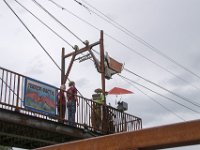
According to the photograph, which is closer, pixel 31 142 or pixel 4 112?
pixel 4 112

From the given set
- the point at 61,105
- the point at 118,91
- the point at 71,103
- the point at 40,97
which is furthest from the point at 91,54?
the point at 40,97

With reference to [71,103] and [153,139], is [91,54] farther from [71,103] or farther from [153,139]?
[153,139]

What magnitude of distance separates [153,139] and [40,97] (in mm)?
9103

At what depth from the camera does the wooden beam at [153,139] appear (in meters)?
3.31

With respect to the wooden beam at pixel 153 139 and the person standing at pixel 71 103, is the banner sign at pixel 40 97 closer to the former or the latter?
the person standing at pixel 71 103

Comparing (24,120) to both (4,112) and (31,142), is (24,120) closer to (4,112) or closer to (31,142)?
(4,112)

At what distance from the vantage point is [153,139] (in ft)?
11.6

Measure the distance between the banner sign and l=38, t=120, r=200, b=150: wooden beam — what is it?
26.4ft

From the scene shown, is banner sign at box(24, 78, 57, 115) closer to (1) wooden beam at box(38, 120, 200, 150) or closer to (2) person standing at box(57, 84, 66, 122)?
(2) person standing at box(57, 84, 66, 122)

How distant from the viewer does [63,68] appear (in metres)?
20.1

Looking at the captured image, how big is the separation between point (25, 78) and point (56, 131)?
1.98m

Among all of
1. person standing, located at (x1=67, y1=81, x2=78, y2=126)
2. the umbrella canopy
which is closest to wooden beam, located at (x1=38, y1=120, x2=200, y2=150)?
person standing, located at (x1=67, y1=81, x2=78, y2=126)

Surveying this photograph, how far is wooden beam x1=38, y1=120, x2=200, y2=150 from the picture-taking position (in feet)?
10.9

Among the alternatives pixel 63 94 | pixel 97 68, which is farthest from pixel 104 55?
pixel 63 94
